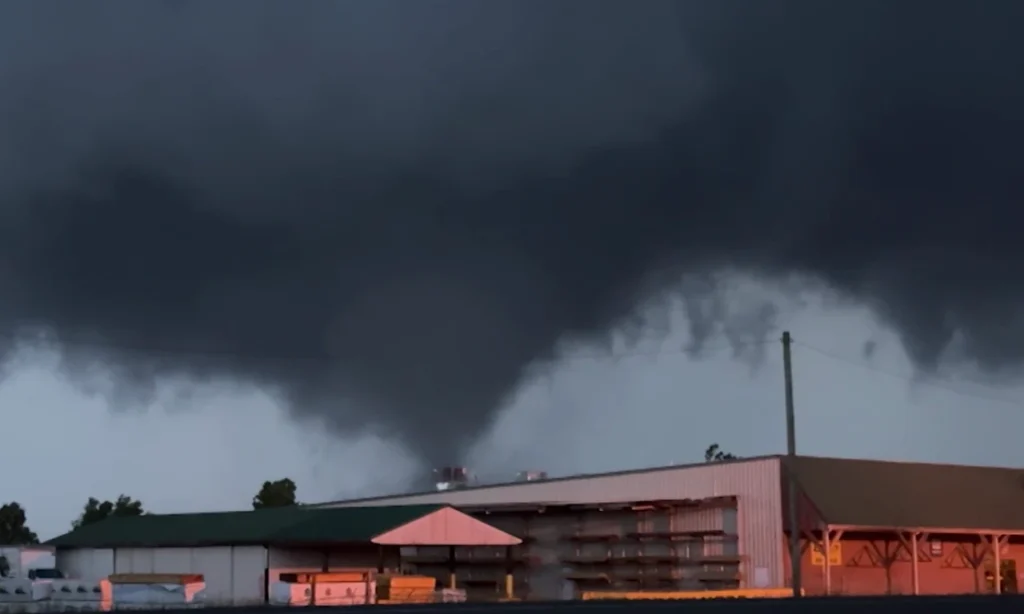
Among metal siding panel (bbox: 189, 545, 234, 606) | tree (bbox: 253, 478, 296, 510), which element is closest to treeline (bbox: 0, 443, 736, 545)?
tree (bbox: 253, 478, 296, 510)

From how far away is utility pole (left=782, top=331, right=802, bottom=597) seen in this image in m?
48.8

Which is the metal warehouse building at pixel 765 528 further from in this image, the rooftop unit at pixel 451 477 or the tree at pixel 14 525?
the tree at pixel 14 525

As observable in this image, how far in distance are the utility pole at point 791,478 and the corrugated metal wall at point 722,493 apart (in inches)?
33.0

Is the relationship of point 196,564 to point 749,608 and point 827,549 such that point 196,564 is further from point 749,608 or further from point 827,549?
point 749,608

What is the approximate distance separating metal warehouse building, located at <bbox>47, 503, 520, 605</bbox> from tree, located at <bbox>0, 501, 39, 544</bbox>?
8683cm

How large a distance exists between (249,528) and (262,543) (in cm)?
685

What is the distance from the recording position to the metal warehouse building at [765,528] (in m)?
54.4

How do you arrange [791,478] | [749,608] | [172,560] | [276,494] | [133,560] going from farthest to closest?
[276,494] → [133,560] → [172,560] → [791,478] → [749,608]

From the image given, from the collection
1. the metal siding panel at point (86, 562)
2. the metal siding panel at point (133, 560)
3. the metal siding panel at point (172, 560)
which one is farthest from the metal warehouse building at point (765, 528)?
the metal siding panel at point (86, 562)

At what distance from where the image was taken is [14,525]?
510 feet

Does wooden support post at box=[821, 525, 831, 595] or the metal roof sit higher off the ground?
the metal roof

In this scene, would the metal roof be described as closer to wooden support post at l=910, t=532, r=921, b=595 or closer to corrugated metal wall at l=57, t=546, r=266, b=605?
corrugated metal wall at l=57, t=546, r=266, b=605

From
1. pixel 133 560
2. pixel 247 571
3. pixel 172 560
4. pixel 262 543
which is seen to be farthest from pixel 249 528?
pixel 133 560

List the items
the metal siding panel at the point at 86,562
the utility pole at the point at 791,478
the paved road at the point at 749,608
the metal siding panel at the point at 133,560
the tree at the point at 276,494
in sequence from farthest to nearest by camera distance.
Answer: the tree at the point at 276,494
the metal siding panel at the point at 86,562
the metal siding panel at the point at 133,560
the utility pole at the point at 791,478
the paved road at the point at 749,608
